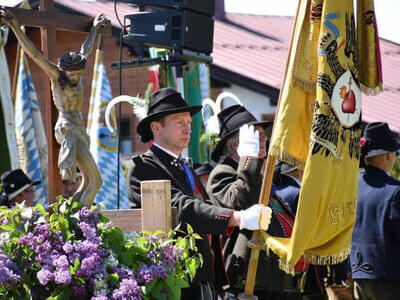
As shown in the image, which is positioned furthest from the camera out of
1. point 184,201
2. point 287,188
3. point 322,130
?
point 287,188

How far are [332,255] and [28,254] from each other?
1887mm

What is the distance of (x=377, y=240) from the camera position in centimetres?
620

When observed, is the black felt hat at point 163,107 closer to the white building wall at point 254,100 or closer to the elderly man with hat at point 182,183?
the elderly man with hat at point 182,183

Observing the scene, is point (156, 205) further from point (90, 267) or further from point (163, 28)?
point (163, 28)

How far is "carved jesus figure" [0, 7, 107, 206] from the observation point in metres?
4.16

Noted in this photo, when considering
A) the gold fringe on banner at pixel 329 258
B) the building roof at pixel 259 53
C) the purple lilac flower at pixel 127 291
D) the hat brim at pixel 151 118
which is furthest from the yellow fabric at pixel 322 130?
the building roof at pixel 259 53

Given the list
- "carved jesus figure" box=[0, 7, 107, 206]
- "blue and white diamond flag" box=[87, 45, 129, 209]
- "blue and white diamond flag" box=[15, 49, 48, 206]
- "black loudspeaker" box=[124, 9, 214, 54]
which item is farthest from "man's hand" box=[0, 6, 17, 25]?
"blue and white diamond flag" box=[15, 49, 48, 206]

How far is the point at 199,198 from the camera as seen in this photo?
509 centimetres

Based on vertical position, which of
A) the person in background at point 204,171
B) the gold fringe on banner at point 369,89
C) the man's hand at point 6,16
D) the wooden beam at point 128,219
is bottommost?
the person in background at point 204,171

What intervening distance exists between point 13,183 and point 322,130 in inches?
127

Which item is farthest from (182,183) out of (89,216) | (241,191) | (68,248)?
(68,248)

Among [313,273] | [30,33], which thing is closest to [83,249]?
[313,273]

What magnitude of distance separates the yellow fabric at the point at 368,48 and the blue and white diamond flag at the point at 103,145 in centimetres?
344

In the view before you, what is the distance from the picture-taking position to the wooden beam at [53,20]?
436 centimetres
